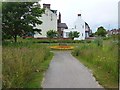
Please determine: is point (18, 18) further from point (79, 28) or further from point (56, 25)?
point (79, 28)

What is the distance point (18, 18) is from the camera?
106 ft

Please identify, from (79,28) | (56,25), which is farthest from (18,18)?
(79,28)

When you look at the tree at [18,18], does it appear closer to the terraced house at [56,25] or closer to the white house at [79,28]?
the terraced house at [56,25]

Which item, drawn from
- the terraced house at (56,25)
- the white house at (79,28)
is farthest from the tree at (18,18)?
the white house at (79,28)

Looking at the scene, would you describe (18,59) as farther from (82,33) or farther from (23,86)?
(82,33)

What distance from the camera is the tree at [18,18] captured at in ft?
105

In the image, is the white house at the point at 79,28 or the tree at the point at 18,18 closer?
the tree at the point at 18,18

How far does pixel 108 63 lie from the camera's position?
45.6 feet

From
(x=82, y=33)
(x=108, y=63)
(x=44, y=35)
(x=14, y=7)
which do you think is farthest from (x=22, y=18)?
(x=82, y=33)

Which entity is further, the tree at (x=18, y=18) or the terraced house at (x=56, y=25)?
the terraced house at (x=56, y=25)

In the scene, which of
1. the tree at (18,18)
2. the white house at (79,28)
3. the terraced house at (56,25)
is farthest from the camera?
the white house at (79,28)

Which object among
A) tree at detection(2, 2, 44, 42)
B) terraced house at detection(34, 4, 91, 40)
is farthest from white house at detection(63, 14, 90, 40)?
tree at detection(2, 2, 44, 42)

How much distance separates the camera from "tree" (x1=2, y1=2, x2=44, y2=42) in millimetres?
31969

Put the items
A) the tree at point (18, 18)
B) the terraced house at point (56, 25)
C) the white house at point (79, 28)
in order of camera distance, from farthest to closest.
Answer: the white house at point (79, 28), the terraced house at point (56, 25), the tree at point (18, 18)
